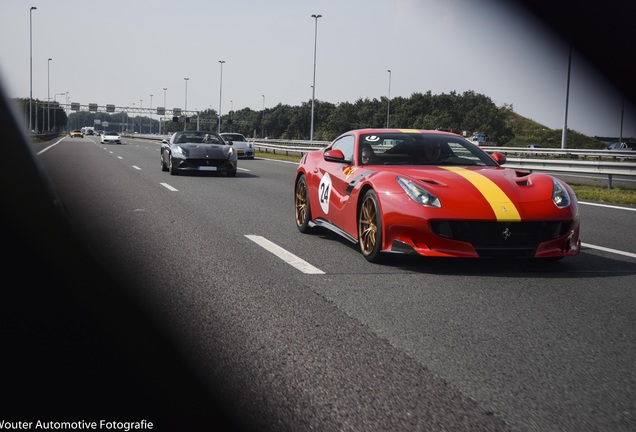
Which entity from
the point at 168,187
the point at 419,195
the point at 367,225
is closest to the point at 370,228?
the point at 367,225

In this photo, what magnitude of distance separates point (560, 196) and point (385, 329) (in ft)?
9.28

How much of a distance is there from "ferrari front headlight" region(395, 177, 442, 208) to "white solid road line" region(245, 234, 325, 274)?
100 centimetres

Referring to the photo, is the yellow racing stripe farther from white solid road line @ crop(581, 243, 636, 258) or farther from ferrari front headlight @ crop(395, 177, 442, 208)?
white solid road line @ crop(581, 243, 636, 258)

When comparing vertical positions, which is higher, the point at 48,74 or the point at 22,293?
the point at 48,74

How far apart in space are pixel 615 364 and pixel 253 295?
2.40 m

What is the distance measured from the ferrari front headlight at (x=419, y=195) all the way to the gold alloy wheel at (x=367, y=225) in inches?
13.9

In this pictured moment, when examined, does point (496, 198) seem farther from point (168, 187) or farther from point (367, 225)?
point (168, 187)

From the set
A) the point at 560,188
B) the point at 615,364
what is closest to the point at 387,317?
the point at 615,364

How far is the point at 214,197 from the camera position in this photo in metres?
12.6

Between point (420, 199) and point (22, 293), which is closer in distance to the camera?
point (22, 293)

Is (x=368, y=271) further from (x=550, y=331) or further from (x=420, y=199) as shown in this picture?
(x=550, y=331)

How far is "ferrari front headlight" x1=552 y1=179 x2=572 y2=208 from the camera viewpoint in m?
6.18

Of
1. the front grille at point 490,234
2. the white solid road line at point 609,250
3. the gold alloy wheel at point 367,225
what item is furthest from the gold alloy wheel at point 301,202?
the white solid road line at point 609,250

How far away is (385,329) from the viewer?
418 centimetres
